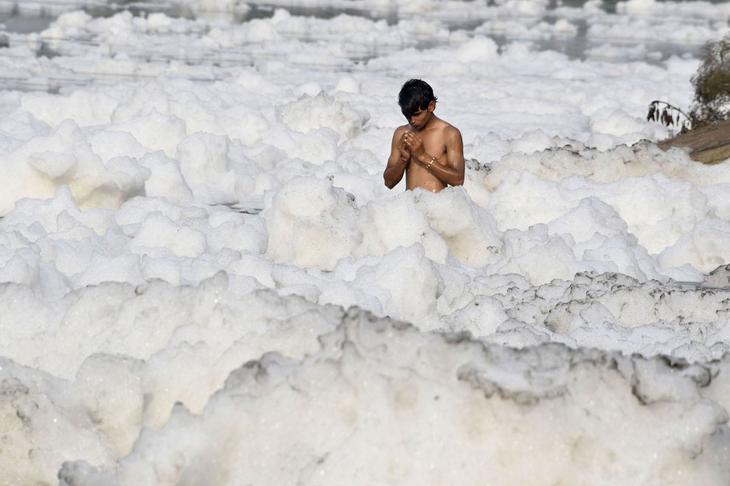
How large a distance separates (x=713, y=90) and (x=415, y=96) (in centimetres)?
371

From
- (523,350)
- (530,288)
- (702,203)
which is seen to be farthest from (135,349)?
(702,203)

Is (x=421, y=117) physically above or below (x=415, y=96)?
below

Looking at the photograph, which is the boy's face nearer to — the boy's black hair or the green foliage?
the boy's black hair

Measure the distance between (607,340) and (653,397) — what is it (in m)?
0.93

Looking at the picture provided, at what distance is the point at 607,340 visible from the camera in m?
2.94

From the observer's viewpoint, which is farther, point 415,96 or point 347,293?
point 415,96

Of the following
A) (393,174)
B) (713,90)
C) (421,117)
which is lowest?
(713,90)

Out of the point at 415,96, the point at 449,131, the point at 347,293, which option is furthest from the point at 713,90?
the point at 347,293

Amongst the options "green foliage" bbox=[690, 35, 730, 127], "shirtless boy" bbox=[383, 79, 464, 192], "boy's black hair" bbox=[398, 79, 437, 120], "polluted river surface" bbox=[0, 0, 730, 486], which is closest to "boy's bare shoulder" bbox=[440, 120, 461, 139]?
"shirtless boy" bbox=[383, 79, 464, 192]

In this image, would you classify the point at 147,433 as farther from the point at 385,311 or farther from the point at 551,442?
the point at 385,311

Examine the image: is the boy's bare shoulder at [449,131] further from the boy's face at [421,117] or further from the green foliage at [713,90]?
the green foliage at [713,90]

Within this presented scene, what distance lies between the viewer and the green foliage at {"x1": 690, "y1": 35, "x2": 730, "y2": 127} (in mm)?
7406

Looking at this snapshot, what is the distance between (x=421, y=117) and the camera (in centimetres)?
451

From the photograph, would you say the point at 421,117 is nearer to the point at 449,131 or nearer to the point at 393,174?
the point at 449,131
